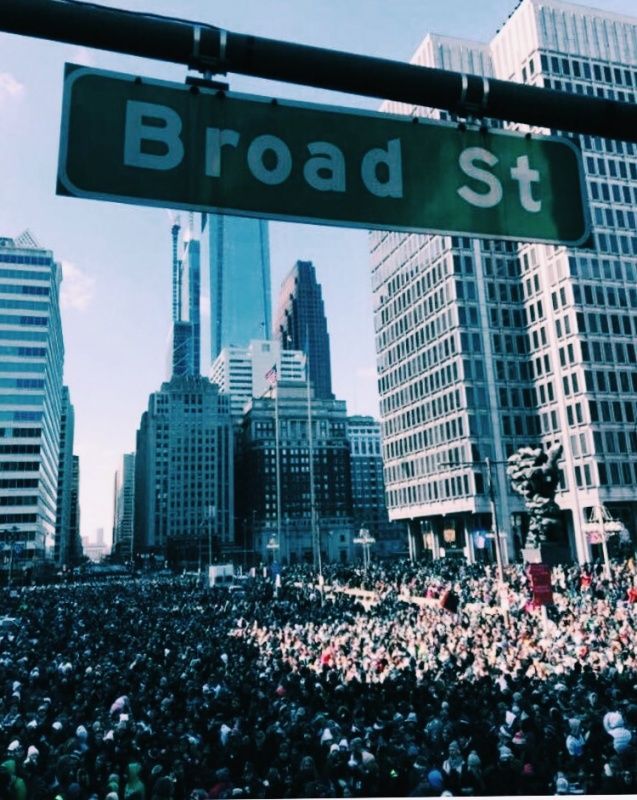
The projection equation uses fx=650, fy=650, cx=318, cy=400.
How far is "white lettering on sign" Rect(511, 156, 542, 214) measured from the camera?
3354 mm

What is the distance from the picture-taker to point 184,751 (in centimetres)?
1195

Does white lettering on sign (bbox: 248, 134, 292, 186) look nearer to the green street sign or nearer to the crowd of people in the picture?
the green street sign

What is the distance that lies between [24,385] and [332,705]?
9464 cm

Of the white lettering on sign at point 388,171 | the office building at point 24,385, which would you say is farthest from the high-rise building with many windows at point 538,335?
the white lettering on sign at point 388,171

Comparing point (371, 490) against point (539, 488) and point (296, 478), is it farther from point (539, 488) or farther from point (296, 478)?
point (539, 488)

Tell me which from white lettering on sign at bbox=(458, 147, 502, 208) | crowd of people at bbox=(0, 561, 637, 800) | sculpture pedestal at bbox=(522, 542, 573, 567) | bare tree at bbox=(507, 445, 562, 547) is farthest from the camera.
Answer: bare tree at bbox=(507, 445, 562, 547)

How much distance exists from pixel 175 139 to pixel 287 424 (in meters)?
158

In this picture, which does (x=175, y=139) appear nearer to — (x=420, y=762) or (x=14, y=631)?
(x=420, y=762)

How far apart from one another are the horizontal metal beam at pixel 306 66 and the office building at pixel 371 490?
6391 inches

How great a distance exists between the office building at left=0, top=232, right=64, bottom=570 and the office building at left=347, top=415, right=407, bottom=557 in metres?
87.4

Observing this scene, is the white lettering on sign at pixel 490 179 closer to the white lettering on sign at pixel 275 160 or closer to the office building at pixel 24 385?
the white lettering on sign at pixel 275 160

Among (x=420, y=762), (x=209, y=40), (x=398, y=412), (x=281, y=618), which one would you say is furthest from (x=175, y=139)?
(x=398, y=412)

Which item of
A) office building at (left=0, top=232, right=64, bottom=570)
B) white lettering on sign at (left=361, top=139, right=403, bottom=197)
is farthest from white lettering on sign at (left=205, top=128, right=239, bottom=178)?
office building at (left=0, top=232, right=64, bottom=570)

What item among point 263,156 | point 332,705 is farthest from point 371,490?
point 263,156
